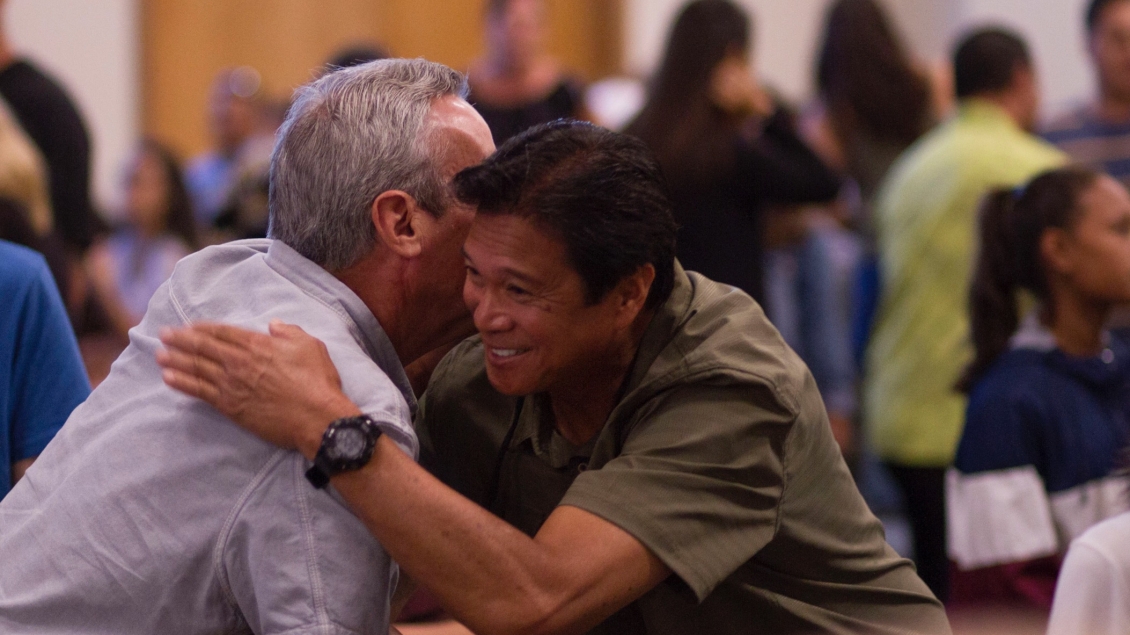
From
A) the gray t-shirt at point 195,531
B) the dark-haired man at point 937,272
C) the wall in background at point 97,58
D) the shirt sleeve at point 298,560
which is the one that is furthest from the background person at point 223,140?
the shirt sleeve at point 298,560

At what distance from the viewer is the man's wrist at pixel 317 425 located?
1.40 metres

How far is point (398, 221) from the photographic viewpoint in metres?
1.65

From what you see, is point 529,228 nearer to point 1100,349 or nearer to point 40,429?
point 40,429

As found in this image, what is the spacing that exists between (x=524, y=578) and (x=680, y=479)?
21 cm

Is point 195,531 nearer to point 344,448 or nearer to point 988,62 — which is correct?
point 344,448

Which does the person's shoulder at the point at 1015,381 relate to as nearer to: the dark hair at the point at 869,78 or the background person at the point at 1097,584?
the background person at the point at 1097,584

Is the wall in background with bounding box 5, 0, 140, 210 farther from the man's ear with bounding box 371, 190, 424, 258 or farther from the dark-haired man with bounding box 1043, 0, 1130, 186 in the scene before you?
the man's ear with bounding box 371, 190, 424, 258

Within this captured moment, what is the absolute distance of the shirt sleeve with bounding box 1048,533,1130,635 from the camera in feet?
5.77

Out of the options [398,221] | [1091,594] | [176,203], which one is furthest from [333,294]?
[176,203]

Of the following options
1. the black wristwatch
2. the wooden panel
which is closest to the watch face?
the black wristwatch

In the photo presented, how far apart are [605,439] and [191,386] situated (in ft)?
1.60

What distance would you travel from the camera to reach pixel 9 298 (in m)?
1.83

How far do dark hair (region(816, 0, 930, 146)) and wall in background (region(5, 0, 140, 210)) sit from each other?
3.40 m

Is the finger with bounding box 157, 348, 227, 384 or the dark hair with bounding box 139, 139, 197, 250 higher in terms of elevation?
the finger with bounding box 157, 348, 227, 384
